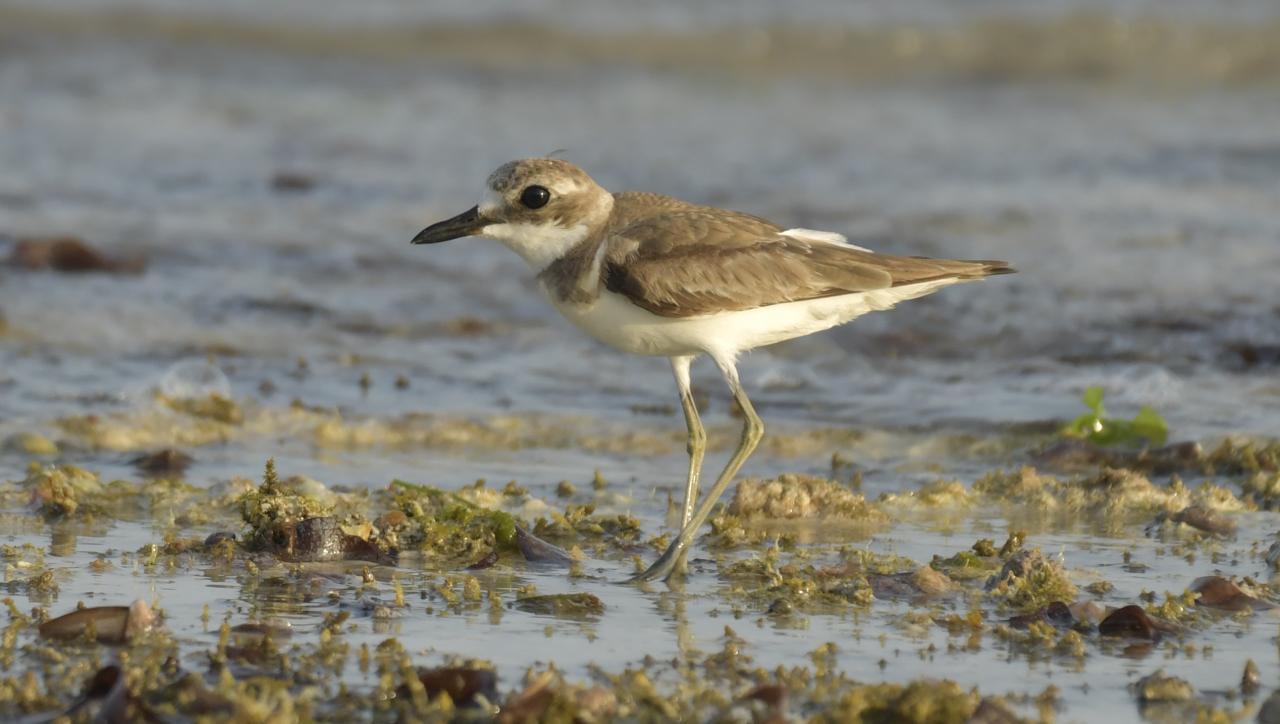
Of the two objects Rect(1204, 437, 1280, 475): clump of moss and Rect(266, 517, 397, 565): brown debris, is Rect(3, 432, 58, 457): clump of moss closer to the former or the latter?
Rect(266, 517, 397, 565): brown debris

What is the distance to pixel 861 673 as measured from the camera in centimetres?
435

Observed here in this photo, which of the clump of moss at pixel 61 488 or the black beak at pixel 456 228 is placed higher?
the black beak at pixel 456 228

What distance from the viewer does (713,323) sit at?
18.3ft

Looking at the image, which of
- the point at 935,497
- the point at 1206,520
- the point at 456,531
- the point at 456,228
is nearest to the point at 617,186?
the point at 935,497

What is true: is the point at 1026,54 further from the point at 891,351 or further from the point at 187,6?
the point at 891,351

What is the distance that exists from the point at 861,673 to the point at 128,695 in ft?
5.75

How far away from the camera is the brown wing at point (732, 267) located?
5.48m

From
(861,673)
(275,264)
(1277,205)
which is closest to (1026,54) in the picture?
(1277,205)

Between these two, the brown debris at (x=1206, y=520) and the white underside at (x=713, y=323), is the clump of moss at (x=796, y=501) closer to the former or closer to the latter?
the white underside at (x=713, y=323)

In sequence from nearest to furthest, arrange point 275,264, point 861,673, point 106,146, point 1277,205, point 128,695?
point 128,695 < point 861,673 < point 275,264 < point 1277,205 < point 106,146

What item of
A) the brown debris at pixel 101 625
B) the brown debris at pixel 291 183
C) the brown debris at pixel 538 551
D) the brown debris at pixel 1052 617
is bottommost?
the brown debris at pixel 101 625

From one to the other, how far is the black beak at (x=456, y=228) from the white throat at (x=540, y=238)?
35 mm

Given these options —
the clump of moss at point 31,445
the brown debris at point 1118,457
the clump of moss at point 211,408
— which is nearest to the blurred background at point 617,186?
the clump of moss at point 211,408

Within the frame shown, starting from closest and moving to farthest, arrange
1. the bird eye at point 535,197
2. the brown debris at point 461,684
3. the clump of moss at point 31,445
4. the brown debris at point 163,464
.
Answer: the brown debris at point 461,684
the bird eye at point 535,197
the brown debris at point 163,464
the clump of moss at point 31,445
